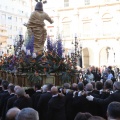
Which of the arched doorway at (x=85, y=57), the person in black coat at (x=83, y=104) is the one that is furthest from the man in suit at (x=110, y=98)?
the arched doorway at (x=85, y=57)

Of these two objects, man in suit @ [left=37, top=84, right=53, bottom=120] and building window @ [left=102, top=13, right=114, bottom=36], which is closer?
man in suit @ [left=37, top=84, right=53, bottom=120]

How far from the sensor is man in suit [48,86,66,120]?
705cm

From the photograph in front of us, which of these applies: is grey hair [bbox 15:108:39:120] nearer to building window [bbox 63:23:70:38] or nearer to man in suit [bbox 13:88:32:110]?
man in suit [bbox 13:88:32:110]

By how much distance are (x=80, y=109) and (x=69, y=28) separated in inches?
1369

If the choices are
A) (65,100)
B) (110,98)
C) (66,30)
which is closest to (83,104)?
(65,100)

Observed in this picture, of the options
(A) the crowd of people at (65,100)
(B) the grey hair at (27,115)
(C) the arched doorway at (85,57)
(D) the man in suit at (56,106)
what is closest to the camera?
(B) the grey hair at (27,115)

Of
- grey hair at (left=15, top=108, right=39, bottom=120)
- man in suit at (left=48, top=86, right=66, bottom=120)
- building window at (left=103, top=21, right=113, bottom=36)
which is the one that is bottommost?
man in suit at (left=48, top=86, right=66, bottom=120)

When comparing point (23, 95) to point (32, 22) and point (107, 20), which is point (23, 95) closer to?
point (32, 22)

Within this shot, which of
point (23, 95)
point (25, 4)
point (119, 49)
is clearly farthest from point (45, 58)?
point (25, 4)

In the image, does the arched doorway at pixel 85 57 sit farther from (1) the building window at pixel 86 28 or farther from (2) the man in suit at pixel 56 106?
(2) the man in suit at pixel 56 106

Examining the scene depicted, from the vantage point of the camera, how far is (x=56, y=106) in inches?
278

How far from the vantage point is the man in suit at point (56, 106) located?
705 cm

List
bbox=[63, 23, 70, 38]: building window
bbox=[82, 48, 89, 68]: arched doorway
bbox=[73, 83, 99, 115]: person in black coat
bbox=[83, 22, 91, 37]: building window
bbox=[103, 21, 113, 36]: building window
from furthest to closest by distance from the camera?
bbox=[63, 23, 70, 38]: building window, bbox=[82, 48, 89, 68]: arched doorway, bbox=[83, 22, 91, 37]: building window, bbox=[103, 21, 113, 36]: building window, bbox=[73, 83, 99, 115]: person in black coat

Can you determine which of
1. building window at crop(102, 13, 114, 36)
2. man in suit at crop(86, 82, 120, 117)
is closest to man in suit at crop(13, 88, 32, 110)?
man in suit at crop(86, 82, 120, 117)
